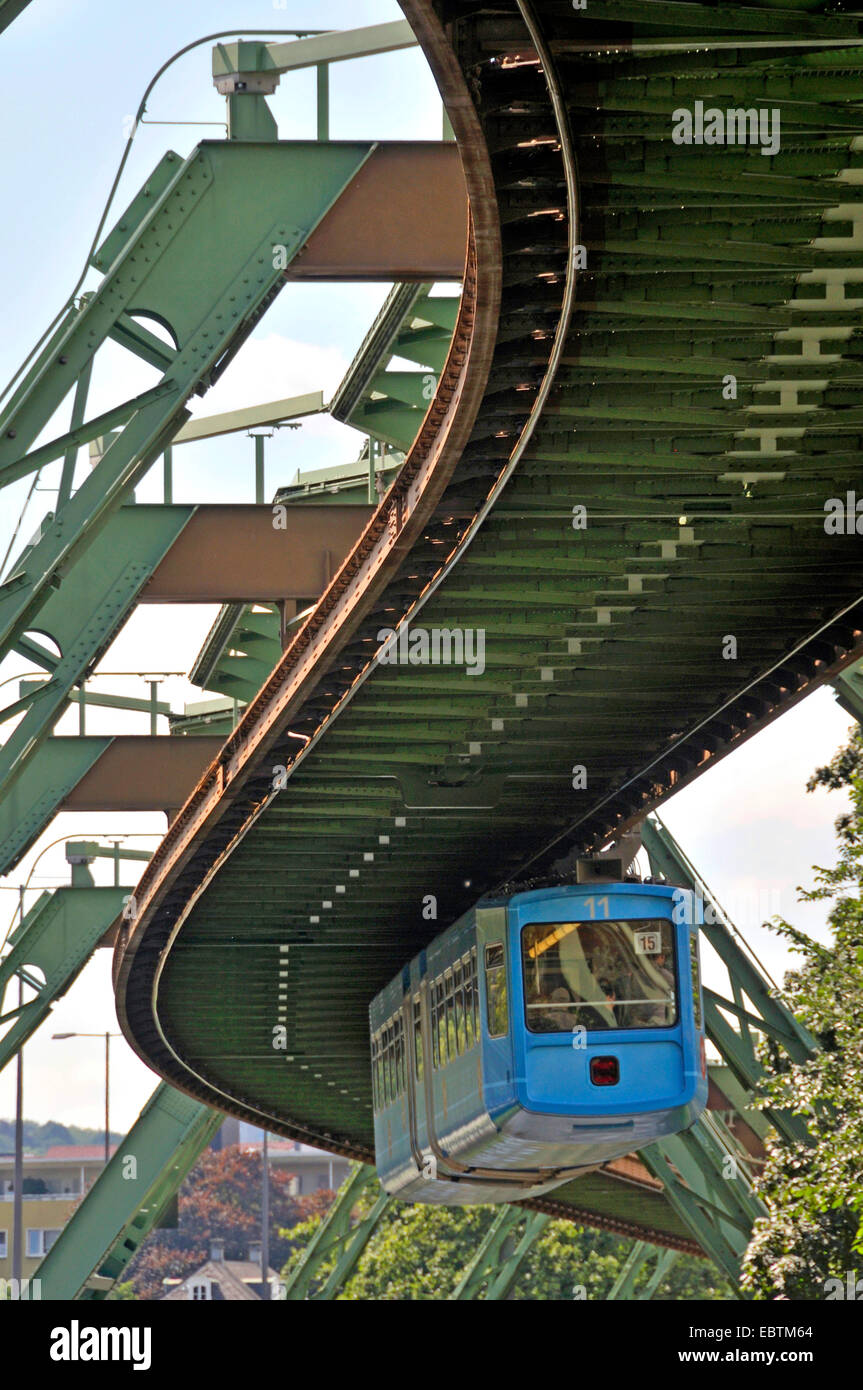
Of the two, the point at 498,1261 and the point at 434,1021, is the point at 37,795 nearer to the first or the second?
the point at 434,1021

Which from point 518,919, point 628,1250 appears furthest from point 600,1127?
point 628,1250

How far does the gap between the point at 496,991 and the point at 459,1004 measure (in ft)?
6.06

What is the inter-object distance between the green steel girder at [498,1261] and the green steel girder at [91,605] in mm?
38650

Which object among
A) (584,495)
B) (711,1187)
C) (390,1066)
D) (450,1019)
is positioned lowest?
(711,1187)

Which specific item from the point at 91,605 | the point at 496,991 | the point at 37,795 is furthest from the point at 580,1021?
the point at 37,795

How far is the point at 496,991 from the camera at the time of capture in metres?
22.3

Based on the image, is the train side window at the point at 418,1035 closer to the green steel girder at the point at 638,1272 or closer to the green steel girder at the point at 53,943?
the green steel girder at the point at 53,943

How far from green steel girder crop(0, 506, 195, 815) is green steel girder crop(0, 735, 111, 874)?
6.70 m

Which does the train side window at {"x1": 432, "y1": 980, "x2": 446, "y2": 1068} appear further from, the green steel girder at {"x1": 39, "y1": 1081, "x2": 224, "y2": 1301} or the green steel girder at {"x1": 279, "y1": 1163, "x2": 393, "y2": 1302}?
the green steel girder at {"x1": 279, "y1": 1163, "x2": 393, "y2": 1302}

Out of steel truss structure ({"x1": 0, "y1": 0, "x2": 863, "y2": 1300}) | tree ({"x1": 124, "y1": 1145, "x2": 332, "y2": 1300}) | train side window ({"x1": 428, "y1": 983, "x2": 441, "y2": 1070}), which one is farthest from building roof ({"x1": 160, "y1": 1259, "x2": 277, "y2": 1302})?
steel truss structure ({"x1": 0, "y1": 0, "x2": 863, "y2": 1300})

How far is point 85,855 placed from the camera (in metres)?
36.3

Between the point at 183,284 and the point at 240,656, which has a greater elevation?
the point at 240,656
